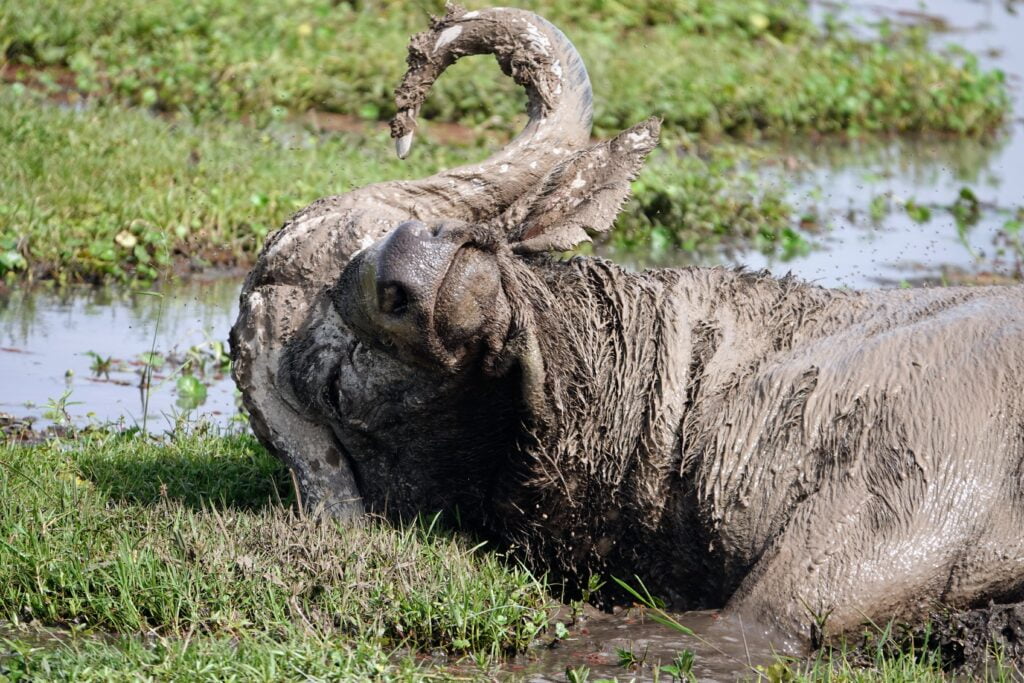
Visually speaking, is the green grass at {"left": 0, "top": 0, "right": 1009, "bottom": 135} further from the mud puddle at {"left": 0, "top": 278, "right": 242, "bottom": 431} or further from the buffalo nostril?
the buffalo nostril

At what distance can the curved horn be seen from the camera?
5.28 meters

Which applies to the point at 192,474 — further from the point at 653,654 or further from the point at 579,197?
the point at 653,654

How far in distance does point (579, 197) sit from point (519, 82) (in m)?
0.74

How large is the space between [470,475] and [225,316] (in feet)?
12.6

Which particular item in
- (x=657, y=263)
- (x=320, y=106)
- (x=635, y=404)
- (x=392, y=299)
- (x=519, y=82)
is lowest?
(x=657, y=263)

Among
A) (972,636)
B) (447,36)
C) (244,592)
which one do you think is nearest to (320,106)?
(447,36)

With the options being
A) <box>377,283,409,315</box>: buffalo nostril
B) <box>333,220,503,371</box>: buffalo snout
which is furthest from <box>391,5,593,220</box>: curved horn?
<box>377,283,409,315</box>: buffalo nostril

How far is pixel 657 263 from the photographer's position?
33.4 ft

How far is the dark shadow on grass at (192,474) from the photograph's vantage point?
545 cm

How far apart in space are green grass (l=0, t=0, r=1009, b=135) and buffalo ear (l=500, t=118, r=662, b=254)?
732 centimetres

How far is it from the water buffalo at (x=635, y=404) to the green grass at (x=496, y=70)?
7.32 meters

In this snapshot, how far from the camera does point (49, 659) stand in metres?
4.13

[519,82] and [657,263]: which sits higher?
[519,82]

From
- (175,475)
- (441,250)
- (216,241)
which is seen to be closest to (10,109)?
(216,241)
